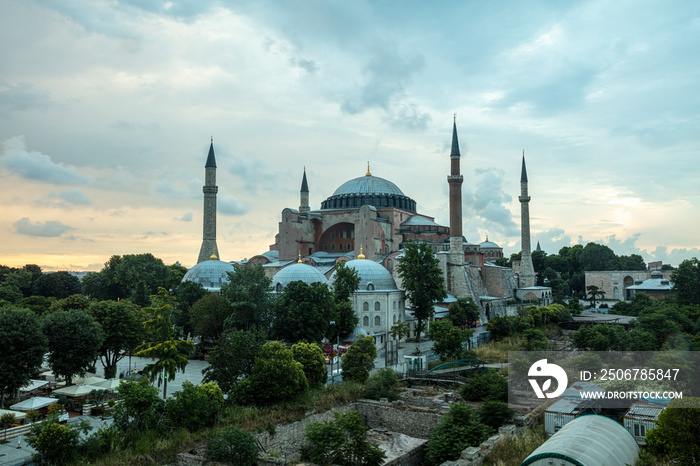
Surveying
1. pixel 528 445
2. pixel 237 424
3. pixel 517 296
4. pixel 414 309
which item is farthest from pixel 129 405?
pixel 517 296

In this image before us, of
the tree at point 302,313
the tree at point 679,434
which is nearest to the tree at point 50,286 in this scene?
the tree at point 302,313

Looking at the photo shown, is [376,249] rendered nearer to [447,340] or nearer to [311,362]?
[447,340]

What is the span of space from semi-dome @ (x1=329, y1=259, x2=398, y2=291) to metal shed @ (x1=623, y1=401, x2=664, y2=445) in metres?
18.6

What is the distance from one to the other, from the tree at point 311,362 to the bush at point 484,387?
4.53 m

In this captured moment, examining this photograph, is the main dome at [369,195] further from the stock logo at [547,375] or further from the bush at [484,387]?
the bush at [484,387]

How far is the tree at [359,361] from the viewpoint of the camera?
1692 centimetres

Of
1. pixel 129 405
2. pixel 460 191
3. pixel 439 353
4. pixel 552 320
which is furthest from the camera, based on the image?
pixel 460 191

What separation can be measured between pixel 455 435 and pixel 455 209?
27474 mm

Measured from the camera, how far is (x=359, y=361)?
17.2m

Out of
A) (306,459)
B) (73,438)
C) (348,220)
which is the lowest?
(306,459)

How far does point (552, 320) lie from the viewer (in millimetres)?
35531

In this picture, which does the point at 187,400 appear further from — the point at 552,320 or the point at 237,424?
the point at 552,320

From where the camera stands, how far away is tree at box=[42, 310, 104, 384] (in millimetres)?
17578

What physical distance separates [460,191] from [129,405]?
99.6ft
